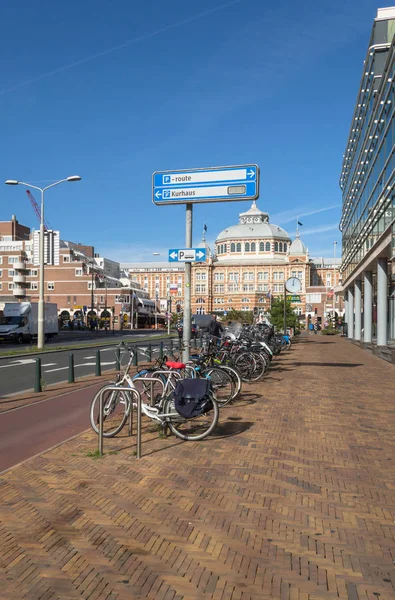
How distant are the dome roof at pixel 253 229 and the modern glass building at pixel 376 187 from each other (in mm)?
106728

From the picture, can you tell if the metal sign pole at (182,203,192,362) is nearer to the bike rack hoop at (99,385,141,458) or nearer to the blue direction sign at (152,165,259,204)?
the blue direction sign at (152,165,259,204)

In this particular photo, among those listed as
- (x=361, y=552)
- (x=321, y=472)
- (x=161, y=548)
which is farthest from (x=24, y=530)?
(x=321, y=472)

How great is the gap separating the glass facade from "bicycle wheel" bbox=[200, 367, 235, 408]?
480 inches

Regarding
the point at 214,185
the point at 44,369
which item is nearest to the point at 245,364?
the point at 214,185

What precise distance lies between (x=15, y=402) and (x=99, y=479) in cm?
599


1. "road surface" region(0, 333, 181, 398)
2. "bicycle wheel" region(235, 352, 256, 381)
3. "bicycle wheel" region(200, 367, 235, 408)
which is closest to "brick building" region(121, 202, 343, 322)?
"road surface" region(0, 333, 181, 398)

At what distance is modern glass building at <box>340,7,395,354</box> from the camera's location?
22.0m

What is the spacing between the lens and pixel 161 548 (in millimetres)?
4125

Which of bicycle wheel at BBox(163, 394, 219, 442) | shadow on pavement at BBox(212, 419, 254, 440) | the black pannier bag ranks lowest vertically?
shadow on pavement at BBox(212, 419, 254, 440)

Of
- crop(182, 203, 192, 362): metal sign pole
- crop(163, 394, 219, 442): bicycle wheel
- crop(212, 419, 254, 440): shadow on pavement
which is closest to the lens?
crop(163, 394, 219, 442): bicycle wheel

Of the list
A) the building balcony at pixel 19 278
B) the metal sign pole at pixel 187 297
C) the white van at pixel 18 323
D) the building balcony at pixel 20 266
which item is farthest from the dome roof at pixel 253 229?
the metal sign pole at pixel 187 297

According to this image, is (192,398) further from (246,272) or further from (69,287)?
(246,272)

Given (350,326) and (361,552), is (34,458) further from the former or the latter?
(350,326)

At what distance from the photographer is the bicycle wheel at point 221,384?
1033cm
